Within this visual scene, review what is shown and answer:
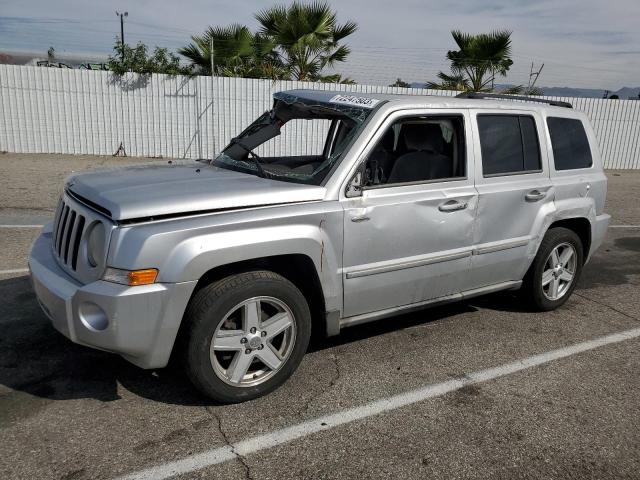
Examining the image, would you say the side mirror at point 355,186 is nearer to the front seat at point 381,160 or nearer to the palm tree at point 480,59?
the front seat at point 381,160

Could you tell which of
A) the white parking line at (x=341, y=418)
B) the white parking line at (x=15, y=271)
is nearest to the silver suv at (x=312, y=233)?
the white parking line at (x=341, y=418)

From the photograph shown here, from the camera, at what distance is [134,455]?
2.97 meters

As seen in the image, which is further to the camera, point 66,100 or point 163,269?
point 66,100

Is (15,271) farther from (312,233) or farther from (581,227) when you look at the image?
(581,227)

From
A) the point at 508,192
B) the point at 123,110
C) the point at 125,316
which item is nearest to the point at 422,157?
the point at 508,192

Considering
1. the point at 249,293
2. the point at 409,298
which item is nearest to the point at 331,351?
the point at 409,298

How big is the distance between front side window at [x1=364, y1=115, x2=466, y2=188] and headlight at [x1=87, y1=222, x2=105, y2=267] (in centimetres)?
188

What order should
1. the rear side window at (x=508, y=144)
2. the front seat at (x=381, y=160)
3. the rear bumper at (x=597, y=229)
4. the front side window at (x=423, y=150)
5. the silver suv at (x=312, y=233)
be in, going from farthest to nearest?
the rear bumper at (x=597, y=229)
the rear side window at (x=508, y=144)
the front side window at (x=423, y=150)
the front seat at (x=381, y=160)
the silver suv at (x=312, y=233)

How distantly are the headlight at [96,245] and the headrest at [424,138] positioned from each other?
2292mm

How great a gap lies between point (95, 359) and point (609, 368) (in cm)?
365

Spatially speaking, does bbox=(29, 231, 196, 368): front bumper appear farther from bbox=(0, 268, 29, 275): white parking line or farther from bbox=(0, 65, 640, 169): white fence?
bbox=(0, 65, 640, 169): white fence

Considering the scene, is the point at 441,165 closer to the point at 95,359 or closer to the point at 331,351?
the point at 331,351

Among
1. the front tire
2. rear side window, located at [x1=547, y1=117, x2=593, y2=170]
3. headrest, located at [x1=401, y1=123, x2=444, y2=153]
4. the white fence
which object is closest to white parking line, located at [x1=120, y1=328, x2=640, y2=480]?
the front tire

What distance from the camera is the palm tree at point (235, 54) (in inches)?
632
